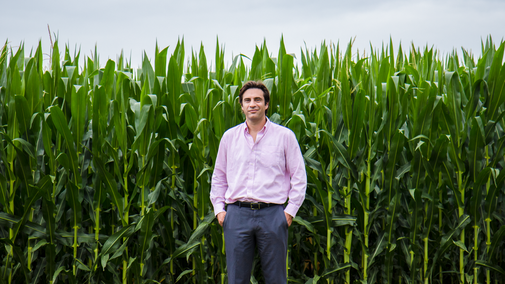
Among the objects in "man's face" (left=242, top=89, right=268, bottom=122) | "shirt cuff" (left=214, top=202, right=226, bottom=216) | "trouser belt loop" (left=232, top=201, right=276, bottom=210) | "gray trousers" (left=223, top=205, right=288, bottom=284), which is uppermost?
"man's face" (left=242, top=89, right=268, bottom=122)

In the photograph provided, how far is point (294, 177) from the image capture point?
8.50 ft

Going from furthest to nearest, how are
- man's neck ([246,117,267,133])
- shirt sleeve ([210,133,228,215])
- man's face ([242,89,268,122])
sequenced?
shirt sleeve ([210,133,228,215])
man's neck ([246,117,267,133])
man's face ([242,89,268,122])

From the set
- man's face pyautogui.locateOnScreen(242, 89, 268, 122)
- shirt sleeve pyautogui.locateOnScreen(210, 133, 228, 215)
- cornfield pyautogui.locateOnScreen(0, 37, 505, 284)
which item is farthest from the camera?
cornfield pyautogui.locateOnScreen(0, 37, 505, 284)

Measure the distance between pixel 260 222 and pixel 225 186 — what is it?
387 mm

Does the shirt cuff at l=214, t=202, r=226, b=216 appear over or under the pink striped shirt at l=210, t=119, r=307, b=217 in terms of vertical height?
under

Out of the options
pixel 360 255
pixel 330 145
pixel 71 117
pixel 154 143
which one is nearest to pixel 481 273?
pixel 360 255

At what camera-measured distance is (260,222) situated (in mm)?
2506

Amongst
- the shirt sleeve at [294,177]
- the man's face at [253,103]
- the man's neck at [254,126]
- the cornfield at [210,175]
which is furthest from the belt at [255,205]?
the cornfield at [210,175]

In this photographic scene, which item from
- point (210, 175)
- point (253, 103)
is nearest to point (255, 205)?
point (253, 103)

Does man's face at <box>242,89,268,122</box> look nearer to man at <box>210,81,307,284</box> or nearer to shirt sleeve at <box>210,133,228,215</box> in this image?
man at <box>210,81,307,284</box>

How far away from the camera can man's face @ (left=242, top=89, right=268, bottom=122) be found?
249cm

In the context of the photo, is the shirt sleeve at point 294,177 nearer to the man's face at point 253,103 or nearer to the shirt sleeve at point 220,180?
the man's face at point 253,103

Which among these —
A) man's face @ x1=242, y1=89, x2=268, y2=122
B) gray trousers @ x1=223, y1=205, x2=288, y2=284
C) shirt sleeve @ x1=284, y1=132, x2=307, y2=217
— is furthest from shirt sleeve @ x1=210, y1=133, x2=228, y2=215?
shirt sleeve @ x1=284, y1=132, x2=307, y2=217

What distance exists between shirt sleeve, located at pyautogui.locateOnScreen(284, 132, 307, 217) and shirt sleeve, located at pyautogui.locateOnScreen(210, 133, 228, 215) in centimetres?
43
